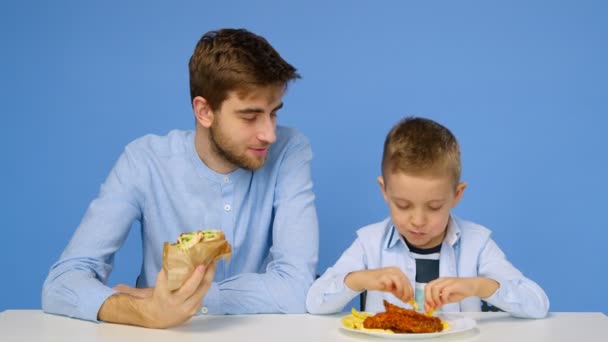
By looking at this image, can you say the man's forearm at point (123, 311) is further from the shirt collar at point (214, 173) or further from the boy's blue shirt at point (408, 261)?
the shirt collar at point (214, 173)

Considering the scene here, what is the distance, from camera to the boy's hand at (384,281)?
225cm

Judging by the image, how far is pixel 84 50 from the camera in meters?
4.34

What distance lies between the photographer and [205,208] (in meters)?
2.87

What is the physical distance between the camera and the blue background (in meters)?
4.20

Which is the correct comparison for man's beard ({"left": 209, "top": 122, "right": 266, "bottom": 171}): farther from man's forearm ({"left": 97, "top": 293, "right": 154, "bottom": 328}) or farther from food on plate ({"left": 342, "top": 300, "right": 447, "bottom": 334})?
food on plate ({"left": 342, "top": 300, "right": 447, "bottom": 334})

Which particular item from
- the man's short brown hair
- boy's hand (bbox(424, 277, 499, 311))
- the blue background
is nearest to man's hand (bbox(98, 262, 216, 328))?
boy's hand (bbox(424, 277, 499, 311))

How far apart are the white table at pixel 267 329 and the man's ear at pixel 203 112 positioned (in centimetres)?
72

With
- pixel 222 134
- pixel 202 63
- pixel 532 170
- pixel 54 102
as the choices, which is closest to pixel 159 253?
pixel 222 134

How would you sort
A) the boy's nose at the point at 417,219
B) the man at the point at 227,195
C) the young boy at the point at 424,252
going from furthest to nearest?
1. the man at the point at 227,195
2. the boy's nose at the point at 417,219
3. the young boy at the point at 424,252

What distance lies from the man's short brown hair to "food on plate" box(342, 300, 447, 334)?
2.87ft

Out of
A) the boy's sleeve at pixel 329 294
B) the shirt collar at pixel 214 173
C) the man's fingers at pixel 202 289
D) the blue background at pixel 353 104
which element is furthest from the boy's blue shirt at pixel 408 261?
the blue background at pixel 353 104

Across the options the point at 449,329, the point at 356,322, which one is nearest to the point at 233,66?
the point at 356,322

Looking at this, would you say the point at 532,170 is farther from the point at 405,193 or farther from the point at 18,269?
the point at 18,269

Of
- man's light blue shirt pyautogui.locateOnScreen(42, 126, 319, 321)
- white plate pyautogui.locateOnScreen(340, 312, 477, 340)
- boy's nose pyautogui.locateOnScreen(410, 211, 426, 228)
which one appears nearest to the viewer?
white plate pyautogui.locateOnScreen(340, 312, 477, 340)
